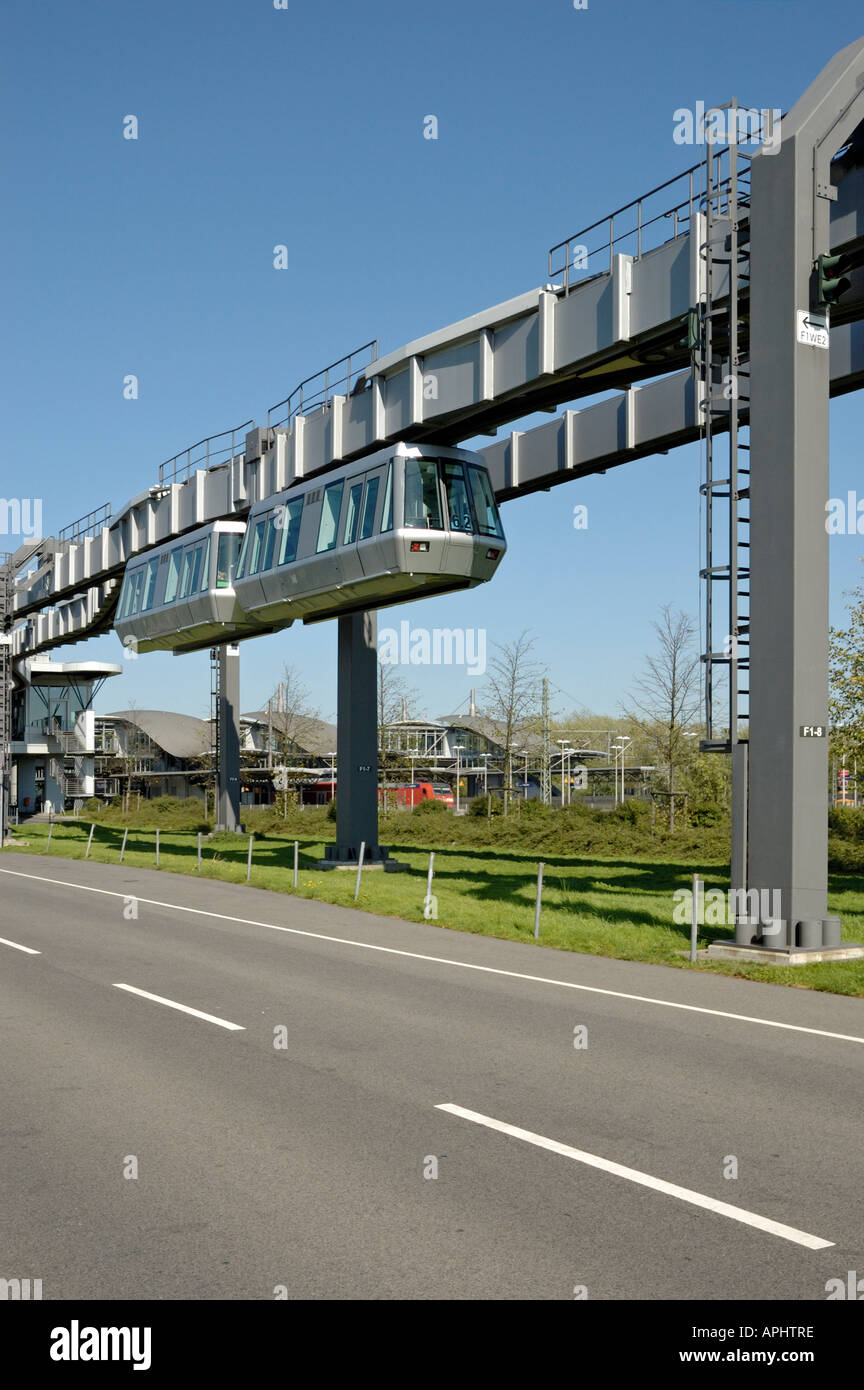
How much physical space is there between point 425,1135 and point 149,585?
30.1 meters

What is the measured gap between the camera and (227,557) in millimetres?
31266

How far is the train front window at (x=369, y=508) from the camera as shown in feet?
80.1

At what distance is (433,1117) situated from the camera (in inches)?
301

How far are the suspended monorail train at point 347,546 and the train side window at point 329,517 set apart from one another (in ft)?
0.09

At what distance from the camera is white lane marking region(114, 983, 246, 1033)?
1081 cm

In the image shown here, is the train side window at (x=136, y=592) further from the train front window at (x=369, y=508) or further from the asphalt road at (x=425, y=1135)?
the asphalt road at (x=425, y=1135)

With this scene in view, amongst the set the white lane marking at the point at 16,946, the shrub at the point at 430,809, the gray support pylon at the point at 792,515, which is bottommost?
the shrub at the point at 430,809

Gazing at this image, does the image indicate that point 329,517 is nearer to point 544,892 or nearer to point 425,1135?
point 544,892

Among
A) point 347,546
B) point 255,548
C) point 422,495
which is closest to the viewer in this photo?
point 422,495

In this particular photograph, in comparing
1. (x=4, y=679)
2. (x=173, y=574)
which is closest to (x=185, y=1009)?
(x=173, y=574)

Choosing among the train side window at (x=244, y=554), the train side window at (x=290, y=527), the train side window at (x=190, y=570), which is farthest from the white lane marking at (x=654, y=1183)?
the train side window at (x=190, y=570)
